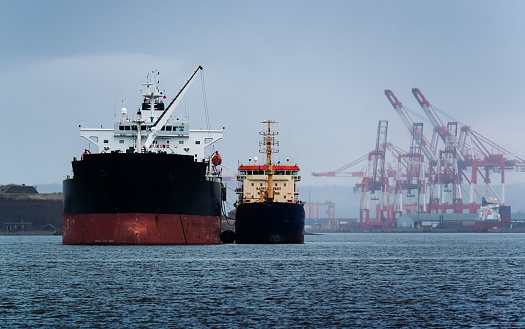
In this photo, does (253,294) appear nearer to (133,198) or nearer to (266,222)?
(133,198)

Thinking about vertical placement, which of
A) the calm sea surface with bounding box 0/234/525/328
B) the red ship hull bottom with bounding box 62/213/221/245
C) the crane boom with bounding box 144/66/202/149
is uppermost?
the crane boom with bounding box 144/66/202/149

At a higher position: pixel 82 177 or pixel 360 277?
pixel 82 177

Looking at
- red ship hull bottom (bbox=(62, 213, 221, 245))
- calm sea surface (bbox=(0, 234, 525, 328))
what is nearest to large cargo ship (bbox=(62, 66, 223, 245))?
red ship hull bottom (bbox=(62, 213, 221, 245))

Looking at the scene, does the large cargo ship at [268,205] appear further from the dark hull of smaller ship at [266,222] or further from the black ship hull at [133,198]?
the black ship hull at [133,198]

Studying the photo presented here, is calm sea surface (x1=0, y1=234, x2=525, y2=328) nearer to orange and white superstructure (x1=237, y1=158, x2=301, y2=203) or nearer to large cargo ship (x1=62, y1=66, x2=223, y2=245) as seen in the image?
large cargo ship (x1=62, y1=66, x2=223, y2=245)

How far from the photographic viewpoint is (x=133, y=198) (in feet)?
180

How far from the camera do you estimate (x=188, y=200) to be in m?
57.4

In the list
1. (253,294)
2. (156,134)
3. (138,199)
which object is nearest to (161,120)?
(156,134)

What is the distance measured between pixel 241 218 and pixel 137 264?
24.6 meters

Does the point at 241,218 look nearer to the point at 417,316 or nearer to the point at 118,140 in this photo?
the point at 118,140

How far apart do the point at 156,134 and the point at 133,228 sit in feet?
41.5

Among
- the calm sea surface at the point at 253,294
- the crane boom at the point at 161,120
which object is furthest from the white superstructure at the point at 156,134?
the calm sea surface at the point at 253,294

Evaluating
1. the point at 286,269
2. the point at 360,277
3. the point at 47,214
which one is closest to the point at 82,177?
the point at 286,269

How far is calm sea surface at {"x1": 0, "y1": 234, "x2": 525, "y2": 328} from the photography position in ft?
79.4
